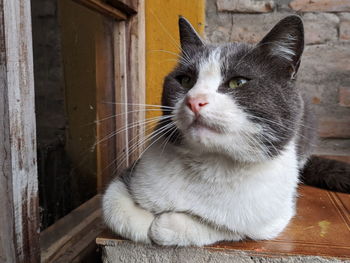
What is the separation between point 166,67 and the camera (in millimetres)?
1594

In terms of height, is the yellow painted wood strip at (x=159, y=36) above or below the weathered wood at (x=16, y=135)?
above

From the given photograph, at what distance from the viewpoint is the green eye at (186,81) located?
0.84 m

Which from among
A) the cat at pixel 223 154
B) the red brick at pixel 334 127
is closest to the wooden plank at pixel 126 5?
the cat at pixel 223 154

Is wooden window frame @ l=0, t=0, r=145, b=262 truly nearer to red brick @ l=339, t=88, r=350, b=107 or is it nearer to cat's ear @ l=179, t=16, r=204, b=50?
cat's ear @ l=179, t=16, r=204, b=50

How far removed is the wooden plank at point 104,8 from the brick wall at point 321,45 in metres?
0.59

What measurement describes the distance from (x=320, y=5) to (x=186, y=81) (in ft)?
4.06

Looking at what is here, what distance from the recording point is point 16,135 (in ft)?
2.37

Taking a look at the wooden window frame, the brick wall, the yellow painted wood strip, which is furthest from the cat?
the brick wall

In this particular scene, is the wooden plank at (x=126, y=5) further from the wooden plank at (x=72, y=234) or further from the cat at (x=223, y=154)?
the wooden plank at (x=72, y=234)

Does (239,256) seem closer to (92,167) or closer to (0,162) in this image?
(0,162)

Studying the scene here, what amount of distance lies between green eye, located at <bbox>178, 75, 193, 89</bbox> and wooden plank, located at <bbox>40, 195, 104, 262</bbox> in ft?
2.42

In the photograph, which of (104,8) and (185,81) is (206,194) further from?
(104,8)

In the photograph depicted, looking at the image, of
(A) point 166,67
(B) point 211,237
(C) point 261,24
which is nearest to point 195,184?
(B) point 211,237

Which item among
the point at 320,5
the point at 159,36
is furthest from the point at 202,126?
the point at 320,5
